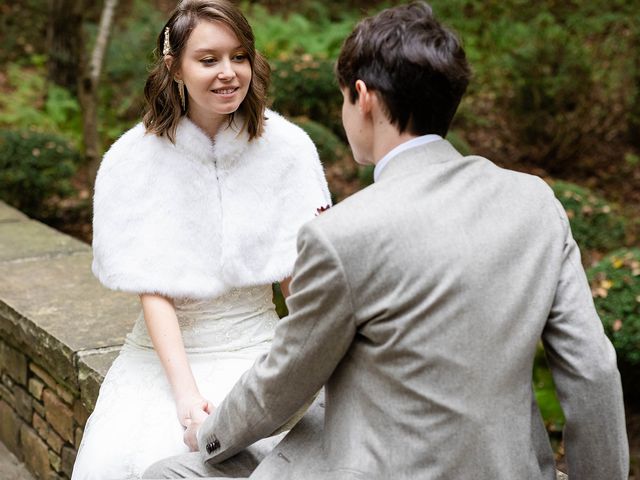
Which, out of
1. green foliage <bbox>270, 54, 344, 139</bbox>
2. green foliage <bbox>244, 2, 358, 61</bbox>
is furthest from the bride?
green foliage <bbox>244, 2, 358, 61</bbox>

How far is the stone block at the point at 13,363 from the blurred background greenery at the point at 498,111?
2379mm

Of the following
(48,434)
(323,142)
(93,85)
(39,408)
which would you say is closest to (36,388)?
(39,408)

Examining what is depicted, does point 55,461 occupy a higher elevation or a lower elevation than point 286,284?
lower

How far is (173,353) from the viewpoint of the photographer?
2.45m

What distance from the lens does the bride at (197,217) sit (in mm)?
2484

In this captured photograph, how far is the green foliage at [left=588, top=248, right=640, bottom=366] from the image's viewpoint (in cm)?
391

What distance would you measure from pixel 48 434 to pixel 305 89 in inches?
178

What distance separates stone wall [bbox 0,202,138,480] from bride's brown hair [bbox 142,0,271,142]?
93 cm

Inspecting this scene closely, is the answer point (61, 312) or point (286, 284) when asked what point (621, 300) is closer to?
point (286, 284)

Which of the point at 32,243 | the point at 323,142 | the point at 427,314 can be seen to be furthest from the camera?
the point at 323,142

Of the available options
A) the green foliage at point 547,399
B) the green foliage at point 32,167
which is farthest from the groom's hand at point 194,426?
the green foliage at point 32,167

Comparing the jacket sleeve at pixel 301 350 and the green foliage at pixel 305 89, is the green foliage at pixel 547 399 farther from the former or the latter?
the green foliage at pixel 305 89

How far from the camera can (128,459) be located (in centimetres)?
229

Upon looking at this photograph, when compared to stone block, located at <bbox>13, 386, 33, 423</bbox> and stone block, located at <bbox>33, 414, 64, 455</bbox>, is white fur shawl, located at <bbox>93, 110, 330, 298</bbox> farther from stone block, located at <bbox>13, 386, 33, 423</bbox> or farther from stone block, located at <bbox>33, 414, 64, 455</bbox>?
stone block, located at <bbox>13, 386, 33, 423</bbox>
